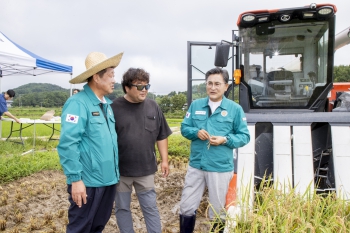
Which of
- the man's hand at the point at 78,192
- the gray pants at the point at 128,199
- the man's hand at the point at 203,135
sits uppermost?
the man's hand at the point at 203,135

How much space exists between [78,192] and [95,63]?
1025 millimetres

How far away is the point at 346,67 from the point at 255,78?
53783 mm

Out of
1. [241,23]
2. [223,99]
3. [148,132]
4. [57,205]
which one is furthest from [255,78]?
[57,205]

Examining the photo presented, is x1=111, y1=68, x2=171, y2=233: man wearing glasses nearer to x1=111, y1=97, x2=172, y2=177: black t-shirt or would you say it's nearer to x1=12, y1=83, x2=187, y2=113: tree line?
x1=111, y1=97, x2=172, y2=177: black t-shirt

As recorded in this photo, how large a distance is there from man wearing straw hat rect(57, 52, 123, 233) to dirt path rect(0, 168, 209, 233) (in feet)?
3.54

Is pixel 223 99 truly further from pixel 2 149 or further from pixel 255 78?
pixel 2 149

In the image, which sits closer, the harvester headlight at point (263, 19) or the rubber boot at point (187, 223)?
the rubber boot at point (187, 223)

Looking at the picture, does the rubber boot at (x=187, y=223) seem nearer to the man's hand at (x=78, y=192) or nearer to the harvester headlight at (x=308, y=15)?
the man's hand at (x=78, y=192)

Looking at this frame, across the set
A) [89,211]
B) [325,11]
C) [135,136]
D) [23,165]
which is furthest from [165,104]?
[89,211]

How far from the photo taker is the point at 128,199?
2.95 meters

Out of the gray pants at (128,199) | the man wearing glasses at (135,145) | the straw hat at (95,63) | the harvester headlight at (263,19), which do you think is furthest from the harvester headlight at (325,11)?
the gray pants at (128,199)

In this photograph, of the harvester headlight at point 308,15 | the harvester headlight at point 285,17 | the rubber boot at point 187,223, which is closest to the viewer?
the rubber boot at point 187,223

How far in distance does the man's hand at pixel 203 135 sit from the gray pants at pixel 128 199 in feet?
2.02

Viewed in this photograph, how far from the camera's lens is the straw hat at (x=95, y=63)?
244cm
